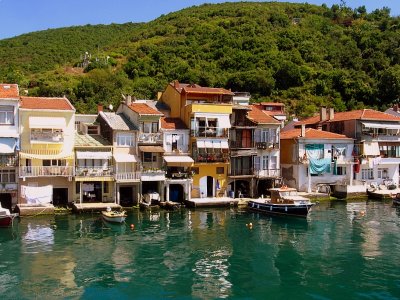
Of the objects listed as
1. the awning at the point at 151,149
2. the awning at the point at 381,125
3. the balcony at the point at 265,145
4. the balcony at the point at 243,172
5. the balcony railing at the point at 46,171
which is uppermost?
the awning at the point at 381,125

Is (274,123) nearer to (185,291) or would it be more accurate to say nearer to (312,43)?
(185,291)

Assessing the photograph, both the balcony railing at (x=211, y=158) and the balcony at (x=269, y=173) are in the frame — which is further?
the balcony at (x=269, y=173)

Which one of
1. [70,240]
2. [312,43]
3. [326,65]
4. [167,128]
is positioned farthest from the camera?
[312,43]

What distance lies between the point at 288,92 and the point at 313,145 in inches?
1798

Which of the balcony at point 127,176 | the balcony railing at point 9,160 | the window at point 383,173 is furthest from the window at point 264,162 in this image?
the balcony railing at point 9,160

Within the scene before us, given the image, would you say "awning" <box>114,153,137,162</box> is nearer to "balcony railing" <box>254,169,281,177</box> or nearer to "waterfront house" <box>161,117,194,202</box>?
"waterfront house" <box>161,117,194,202</box>

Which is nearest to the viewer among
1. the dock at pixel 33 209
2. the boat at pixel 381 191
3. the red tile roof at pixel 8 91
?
the dock at pixel 33 209

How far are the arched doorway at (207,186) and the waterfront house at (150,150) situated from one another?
5.38 m

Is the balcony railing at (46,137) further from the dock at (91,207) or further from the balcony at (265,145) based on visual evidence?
the balcony at (265,145)

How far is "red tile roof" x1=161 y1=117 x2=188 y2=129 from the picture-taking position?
55781mm

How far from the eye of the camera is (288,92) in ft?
349

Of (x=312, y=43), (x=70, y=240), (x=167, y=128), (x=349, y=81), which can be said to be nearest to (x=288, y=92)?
(x=349, y=81)

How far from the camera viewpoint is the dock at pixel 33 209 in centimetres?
4600

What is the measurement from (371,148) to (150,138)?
30.4 metres
